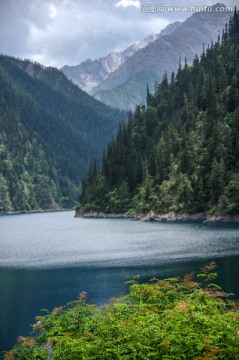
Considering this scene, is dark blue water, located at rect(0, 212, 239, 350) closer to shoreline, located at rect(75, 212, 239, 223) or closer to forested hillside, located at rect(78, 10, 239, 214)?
shoreline, located at rect(75, 212, 239, 223)

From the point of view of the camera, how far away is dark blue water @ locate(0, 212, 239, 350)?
55469mm

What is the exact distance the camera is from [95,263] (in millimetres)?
82188

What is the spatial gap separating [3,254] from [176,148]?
10423cm

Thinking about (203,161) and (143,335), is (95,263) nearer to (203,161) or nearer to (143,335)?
(143,335)

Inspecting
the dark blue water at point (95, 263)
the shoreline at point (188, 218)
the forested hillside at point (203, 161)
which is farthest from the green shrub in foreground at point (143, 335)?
the forested hillside at point (203, 161)

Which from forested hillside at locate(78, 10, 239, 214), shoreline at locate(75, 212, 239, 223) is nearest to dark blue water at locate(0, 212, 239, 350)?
shoreline at locate(75, 212, 239, 223)

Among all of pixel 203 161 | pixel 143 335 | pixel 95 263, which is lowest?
pixel 95 263

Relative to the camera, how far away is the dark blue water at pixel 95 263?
55.5 metres

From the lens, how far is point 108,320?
93.6 ft

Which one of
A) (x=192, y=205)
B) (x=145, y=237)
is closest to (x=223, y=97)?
(x=192, y=205)

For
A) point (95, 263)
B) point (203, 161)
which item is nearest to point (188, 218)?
point (203, 161)

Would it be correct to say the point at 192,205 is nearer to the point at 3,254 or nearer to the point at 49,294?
the point at 3,254

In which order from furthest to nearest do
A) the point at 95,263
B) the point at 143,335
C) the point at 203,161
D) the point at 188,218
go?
the point at 203,161 < the point at 188,218 < the point at 95,263 < the point at 143,335

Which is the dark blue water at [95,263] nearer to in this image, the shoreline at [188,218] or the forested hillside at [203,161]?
the shoreline at [188,218]
